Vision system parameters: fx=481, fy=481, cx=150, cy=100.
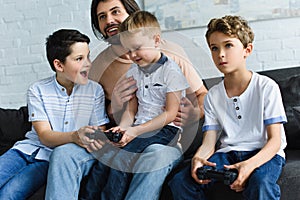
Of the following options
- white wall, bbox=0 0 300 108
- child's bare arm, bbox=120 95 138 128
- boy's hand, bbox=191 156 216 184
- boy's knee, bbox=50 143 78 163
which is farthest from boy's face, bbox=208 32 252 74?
white wall, bbox=0 0 300 108

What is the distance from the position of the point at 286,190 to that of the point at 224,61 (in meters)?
0.51

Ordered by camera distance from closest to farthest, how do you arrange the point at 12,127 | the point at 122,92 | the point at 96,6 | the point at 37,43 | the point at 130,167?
the point at 130,167, the point at 122,92, the point at 96,6, the point at 12,127, the point at 37,43

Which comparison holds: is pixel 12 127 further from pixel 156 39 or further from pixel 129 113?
pixel 156 39

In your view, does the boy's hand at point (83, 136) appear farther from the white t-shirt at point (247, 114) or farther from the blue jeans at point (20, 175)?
the white t-shirt at point (247, 114)

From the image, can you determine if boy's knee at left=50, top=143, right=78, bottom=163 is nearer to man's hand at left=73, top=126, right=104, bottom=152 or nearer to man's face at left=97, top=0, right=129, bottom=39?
man's hand at left=73, top=126, right=104, bottom=152

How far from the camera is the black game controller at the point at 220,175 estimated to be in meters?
1.60

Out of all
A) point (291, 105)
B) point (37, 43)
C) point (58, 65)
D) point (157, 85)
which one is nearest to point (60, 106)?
point (58, 65)

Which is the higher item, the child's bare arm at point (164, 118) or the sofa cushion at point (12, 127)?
the child's bare arm at point (164, 118)

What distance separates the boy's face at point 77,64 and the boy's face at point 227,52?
63cm

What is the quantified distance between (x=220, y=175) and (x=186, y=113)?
51cm

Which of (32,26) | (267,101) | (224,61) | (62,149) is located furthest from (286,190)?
(32,26)

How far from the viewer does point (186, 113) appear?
6.77 feet

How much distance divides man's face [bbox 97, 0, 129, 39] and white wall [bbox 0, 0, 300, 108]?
72 centimetres

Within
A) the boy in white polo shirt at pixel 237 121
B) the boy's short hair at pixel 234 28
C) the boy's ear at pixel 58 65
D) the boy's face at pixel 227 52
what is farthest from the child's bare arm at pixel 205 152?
the boy's ear at pixel 58 65
